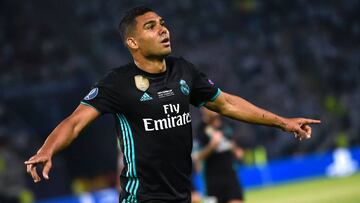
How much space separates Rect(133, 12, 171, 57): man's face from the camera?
574 centimetres

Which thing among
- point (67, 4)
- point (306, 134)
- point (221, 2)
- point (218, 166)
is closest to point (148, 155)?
point (306, 134)

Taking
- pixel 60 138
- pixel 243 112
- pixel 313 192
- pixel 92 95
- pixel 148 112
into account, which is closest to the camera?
pixel 60 138

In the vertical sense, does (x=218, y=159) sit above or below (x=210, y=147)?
below

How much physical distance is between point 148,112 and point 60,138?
0.72 m

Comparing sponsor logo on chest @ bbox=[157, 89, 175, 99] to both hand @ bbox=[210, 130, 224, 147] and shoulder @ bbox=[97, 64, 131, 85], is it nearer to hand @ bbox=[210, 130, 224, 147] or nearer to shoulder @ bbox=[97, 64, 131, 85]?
shoulder @ bbox=[97, 64, 131, 85]

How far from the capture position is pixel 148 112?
18.7 ft

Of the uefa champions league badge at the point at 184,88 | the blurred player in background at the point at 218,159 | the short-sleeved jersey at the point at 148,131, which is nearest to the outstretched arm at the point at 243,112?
the uefa champions league badge at the point at 184,88

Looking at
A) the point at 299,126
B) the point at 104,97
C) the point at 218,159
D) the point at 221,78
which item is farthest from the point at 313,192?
the point at 104,97

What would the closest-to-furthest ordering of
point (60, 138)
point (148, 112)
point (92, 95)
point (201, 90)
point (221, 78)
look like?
point (60, 138)
point (92, 95)
point (148, 112)
point (201, 90)
point (221, 78)

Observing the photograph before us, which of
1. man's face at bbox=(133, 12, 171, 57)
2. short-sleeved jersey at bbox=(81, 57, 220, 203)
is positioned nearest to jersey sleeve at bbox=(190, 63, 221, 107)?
short-sleeved jersey at bbox=(81, 57, 220, 203)

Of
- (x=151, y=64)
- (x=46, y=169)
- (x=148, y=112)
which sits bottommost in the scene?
(x=46, y=169)

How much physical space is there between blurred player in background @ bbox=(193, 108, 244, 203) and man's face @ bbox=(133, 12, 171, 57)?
197 inches

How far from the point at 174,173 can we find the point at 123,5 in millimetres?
16802

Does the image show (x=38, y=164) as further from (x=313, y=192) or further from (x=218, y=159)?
(x=313, y=192)
